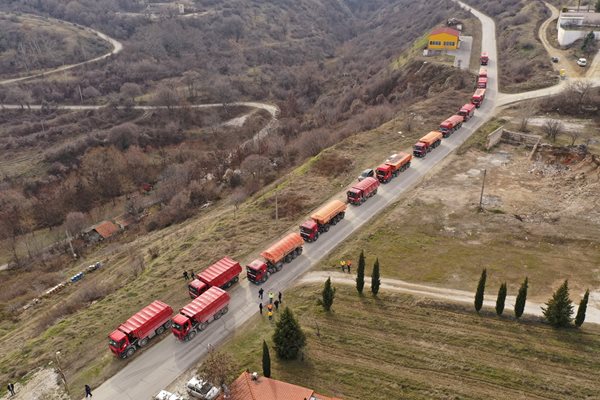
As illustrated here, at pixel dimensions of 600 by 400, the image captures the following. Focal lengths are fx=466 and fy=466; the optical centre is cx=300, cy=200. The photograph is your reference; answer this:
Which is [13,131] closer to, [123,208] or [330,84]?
[123,208]

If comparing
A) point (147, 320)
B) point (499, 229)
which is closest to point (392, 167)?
point (499, 229)

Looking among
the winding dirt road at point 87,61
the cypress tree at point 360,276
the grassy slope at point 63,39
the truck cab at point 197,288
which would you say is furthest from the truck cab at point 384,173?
the grassy slope at point 63,39

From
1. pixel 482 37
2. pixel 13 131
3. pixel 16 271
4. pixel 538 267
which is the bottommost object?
pixel 16 271

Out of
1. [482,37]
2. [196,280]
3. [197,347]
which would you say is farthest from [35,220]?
[482,37]

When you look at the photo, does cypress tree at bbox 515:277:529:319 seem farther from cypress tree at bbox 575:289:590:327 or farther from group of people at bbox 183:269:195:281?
group of people at bbox 183:269:195:281

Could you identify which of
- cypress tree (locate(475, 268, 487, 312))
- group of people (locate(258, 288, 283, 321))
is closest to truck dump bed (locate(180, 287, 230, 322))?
group of people (locate(258, 288, 283, 321))

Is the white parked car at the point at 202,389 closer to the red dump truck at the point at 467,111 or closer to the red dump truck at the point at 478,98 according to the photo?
the red dump truck at the point at 467,111

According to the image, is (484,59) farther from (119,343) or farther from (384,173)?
(119,343)
